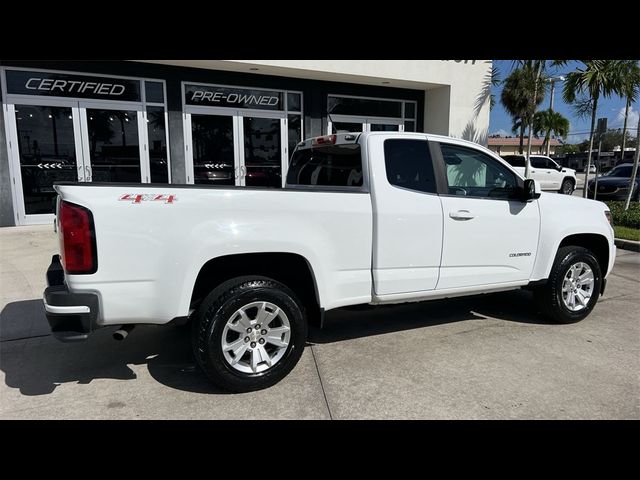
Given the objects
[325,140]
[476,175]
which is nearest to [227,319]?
[325,140]

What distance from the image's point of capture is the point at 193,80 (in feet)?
37.3

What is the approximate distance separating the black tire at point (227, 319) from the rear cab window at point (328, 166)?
1195mm

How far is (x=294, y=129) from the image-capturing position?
1285 centimetres

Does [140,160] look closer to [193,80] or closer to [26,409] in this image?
[193,80]

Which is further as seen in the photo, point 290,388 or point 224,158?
point 224,158

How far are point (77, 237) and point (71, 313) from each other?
1.61ft

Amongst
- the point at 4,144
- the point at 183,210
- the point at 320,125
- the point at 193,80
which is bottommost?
the point at 183,210

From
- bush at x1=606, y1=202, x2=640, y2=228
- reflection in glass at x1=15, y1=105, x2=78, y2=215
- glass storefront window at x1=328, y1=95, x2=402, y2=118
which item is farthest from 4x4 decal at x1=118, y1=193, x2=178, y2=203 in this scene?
bush at x1=606, y1=202, x2=640, y2=228

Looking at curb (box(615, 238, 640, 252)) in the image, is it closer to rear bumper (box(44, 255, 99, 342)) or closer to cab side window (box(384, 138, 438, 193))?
cab side window (box(384, 138, 438, 193))

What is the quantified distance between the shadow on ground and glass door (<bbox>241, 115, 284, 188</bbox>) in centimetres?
763

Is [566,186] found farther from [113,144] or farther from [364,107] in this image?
[113,144]
